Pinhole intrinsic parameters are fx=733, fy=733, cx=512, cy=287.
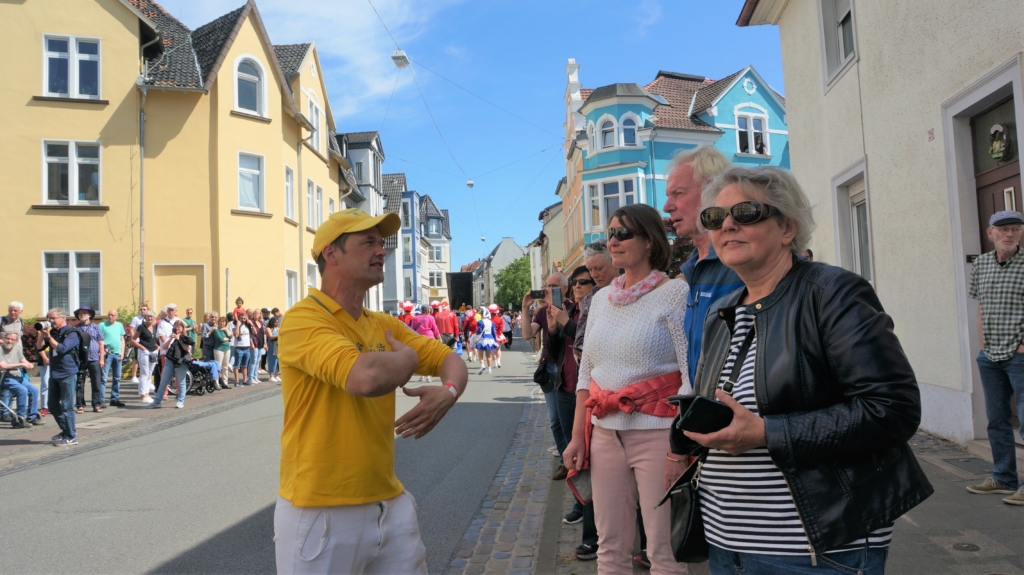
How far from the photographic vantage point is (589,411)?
3391 millimetres

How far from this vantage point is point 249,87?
2406cm

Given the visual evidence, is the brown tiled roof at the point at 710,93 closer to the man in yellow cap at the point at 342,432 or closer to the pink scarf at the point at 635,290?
the pink scarf at the point at 635,290

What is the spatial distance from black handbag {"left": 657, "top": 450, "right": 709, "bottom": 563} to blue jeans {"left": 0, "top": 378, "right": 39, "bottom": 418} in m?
12.5

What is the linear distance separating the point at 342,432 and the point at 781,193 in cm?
161

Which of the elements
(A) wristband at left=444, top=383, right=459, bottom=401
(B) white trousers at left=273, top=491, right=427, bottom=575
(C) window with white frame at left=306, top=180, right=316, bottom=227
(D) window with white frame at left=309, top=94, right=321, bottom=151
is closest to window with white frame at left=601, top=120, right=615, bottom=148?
(D) window with white frame at left=309, top=94, right=321, bottom=151

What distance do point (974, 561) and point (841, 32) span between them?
8.21m

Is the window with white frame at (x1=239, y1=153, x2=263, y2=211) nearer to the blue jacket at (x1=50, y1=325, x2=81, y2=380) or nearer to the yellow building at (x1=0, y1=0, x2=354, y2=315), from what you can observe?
the yellow building at (x1=0, y1=0, x2=354, y2=315)

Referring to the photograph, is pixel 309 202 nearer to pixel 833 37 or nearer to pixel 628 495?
pixel 833 37

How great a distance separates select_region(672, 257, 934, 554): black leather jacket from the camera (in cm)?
175

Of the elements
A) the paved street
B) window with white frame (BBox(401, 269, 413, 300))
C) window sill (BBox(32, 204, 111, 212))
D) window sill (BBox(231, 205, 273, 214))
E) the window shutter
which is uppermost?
the window shutter

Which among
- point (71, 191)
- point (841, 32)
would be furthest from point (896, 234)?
point (71, 191)

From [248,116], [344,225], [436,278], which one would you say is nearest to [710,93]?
[248,116]

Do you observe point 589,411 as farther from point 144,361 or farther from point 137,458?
point 144,361

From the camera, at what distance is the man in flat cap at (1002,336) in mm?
5062
